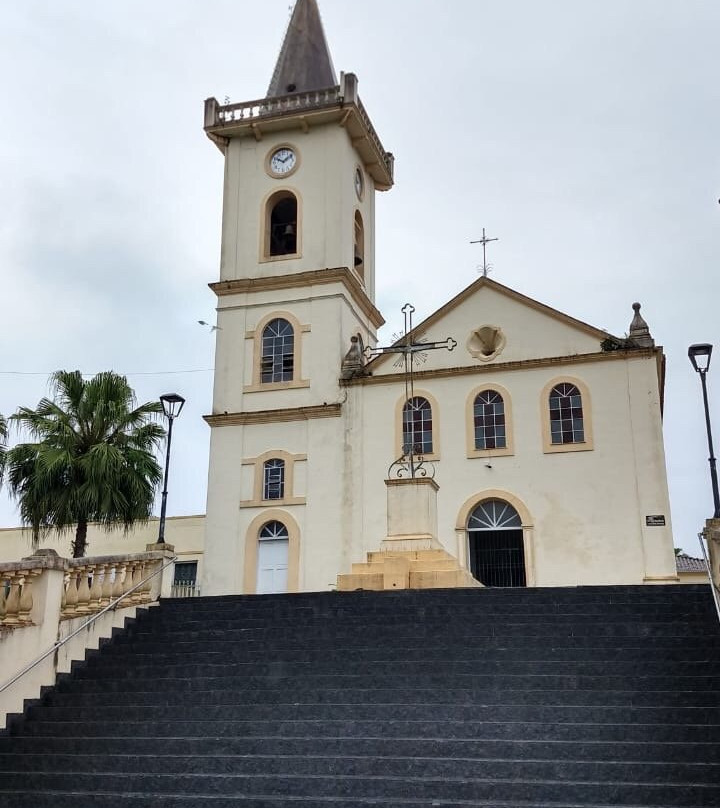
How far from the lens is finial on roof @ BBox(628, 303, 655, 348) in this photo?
22875mm

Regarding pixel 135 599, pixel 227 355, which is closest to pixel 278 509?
pixel 227 355

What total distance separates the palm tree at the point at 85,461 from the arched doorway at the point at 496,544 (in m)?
7.90

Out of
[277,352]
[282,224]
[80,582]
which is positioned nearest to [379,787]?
[80,582]

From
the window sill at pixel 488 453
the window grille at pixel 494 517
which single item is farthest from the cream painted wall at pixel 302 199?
the window grille at pixel 494 517

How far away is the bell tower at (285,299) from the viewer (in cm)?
2473

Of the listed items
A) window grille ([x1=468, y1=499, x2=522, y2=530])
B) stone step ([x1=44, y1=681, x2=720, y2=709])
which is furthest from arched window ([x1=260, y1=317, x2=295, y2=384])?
stone step ([x1=44, y1=681, x2=720, y2=709])

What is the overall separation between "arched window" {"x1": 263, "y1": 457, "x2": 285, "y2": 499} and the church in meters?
0.06

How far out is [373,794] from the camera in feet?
28.6

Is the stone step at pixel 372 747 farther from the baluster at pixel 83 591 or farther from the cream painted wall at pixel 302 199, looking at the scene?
the cream painted wall at pixel 302 199

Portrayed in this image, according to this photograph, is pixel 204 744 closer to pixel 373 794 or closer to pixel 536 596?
pixel 373 794

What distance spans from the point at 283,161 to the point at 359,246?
11.5 ft

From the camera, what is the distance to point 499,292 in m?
24.7

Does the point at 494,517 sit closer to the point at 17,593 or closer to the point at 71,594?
the point at 71,594

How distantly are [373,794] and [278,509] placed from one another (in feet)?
52.8
